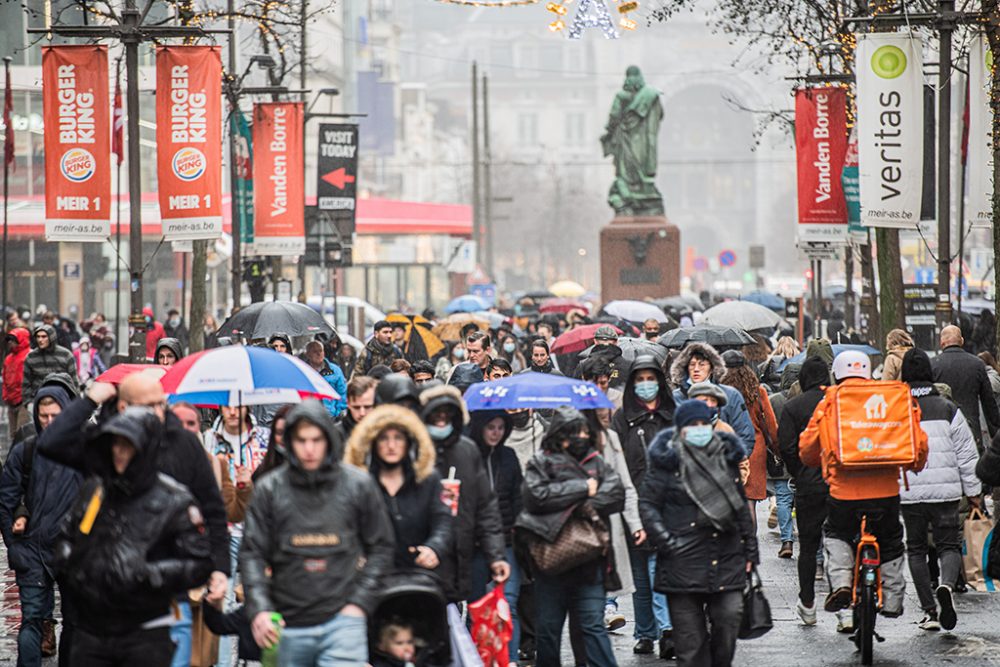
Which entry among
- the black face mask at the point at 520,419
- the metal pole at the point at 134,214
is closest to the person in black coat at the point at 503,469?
the black face mask at the point at 520,419

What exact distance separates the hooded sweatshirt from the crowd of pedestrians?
37.5ft

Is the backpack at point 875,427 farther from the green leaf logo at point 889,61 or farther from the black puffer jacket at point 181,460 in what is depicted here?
the green leaf logo at point 889,61

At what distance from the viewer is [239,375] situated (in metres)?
9.55

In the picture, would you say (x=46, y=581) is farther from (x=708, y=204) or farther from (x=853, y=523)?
(x=708, y=204)

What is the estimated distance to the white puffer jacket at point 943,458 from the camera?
11219 mm

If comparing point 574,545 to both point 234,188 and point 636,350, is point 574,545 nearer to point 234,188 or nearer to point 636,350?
point 636,350

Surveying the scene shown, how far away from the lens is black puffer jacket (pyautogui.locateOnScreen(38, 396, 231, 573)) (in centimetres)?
773

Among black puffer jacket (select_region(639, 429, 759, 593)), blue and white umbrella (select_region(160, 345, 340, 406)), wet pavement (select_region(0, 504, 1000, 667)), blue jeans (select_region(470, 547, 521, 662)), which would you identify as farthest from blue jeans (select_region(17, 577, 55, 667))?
black puffer jacket (select_region(639, 429, 759, 593))

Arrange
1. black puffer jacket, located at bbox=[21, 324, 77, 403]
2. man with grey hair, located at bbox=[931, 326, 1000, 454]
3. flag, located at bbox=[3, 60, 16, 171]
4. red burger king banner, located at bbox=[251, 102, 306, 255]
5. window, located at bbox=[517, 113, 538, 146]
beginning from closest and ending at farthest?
man with grey hair, located at bbox=[931, 326, 1000, 454], black puffer jacket, located at bbox=[21, 324, 77, 403], flag, located at bbox=[3, 60, 16, 171], red burger king banner, located at bbox=[251, 102, 306, 255], window, located at bbox=[517, 113, 538, 146]

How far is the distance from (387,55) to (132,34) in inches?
3956

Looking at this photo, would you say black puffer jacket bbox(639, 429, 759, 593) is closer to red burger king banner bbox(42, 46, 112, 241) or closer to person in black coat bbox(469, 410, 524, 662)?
person in black coat bbox(469, 410, 524, 662)

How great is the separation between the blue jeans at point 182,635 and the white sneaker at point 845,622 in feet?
16.0

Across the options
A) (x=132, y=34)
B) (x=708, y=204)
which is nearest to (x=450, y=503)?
(x=132, y=34)

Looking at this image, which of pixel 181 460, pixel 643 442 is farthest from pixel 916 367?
pixel 181 460
